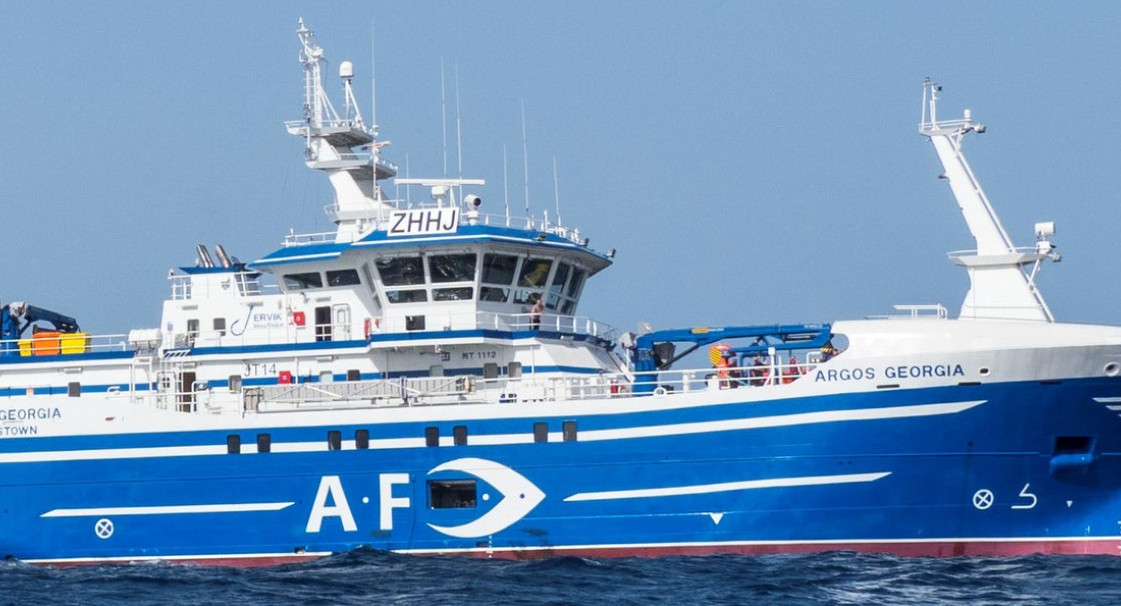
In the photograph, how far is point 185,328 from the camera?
30.4 metres

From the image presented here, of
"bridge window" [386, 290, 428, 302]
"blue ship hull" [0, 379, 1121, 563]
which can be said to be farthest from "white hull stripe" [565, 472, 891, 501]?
"bridge window" [386, 290, 428, 302]

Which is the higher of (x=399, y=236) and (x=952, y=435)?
(x=399, y=236)

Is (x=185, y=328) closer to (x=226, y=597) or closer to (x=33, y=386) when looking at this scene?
(x=33, y=386)

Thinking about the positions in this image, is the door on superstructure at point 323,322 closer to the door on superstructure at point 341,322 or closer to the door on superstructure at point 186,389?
the door on superstructure at point 341,322

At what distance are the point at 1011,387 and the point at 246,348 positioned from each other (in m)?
13.3

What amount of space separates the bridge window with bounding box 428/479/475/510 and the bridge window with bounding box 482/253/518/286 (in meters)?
3.93

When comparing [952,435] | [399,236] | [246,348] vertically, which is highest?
[399,236]

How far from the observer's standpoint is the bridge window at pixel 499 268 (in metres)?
29.2

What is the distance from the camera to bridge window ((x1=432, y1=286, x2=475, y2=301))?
95.6 feet

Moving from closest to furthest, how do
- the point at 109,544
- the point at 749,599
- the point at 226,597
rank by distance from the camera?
the point at 749,599 < the point at 226,597 < the point at 109,544

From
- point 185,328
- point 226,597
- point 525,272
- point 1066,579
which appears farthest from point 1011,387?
point 185,328

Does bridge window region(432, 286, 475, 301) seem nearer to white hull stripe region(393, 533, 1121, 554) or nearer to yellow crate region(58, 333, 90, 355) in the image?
white hull stripe region(393, 533, 1121, 554)

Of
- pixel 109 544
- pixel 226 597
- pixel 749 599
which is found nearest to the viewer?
pixel 749 599

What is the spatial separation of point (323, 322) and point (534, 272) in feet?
12.9
